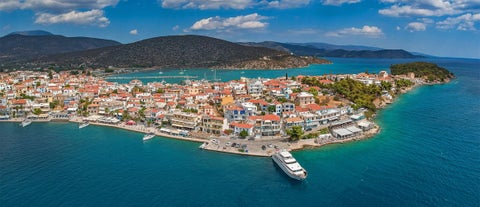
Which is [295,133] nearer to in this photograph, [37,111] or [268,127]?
[268,127]

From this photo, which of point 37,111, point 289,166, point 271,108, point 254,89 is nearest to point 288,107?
point 271,108

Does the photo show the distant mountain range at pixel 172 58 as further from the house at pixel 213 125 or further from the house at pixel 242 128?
the house at pixel 242 128

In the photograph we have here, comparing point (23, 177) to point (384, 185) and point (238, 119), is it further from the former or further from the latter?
point (384, 185)

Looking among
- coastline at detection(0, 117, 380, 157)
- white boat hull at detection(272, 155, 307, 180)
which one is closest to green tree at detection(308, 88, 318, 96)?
coastline at detection(0, 117, 380, 157)

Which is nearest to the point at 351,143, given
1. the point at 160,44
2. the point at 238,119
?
the point at 238,119

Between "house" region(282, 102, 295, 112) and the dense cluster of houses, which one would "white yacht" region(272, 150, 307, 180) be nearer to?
the dense cluster of houses

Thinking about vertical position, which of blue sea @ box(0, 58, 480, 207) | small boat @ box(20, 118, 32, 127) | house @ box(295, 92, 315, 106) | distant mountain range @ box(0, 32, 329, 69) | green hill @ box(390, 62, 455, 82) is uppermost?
distant mountain range @ box(0, 32, 329, 69)
